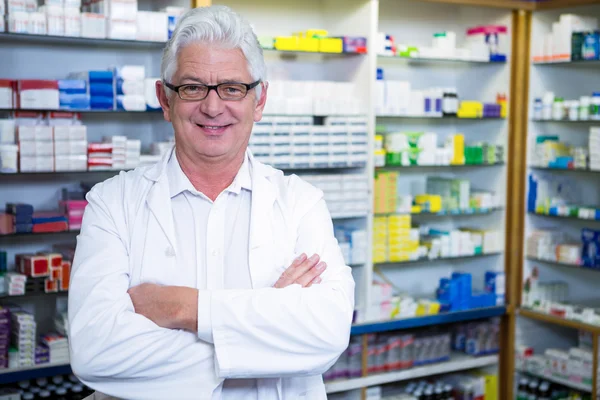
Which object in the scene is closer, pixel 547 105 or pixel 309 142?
pixel 309 142

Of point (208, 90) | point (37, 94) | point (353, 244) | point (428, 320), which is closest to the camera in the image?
point (208, 90)

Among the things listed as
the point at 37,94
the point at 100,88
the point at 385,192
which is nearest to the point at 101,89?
the point at 100,88

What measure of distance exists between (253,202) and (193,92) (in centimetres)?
33

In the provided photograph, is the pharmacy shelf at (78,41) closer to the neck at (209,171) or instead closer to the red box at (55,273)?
the red box at (55,273)

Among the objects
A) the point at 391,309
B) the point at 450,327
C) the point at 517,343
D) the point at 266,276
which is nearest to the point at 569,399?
the point at 517,343

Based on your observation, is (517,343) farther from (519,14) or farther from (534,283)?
(519,14)

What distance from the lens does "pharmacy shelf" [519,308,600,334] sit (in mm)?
5039

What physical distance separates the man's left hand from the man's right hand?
25 cm

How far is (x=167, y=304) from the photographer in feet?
6.24

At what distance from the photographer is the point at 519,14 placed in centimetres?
543

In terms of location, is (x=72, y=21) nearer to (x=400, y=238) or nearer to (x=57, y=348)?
(x=57, y=348)

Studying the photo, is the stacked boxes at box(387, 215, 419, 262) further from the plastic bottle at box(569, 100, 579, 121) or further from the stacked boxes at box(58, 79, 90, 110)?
the stacked boxes at box(58, 79, 90, 110)

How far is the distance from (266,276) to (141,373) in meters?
0.40

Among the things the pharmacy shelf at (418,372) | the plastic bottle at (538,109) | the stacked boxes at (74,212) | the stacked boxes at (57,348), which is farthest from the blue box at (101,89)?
the plastic bottle at (538,109)
